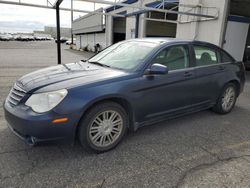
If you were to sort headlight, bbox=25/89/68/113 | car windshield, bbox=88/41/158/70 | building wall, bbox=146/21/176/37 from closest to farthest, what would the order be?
headlight, bbox=25/89/68/113 < car windshield, bbox=88/41/158/70 < building wall, bbox=146/21/176/37

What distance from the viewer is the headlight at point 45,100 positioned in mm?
2584

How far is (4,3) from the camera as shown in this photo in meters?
8.50

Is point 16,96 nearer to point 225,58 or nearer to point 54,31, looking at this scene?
point 225,58

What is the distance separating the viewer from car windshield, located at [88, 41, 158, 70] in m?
3.42

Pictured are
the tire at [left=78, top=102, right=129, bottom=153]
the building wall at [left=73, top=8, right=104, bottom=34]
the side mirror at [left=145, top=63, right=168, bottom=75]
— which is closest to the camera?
the tire at [left=78, top=102, right=129, bottom=153]

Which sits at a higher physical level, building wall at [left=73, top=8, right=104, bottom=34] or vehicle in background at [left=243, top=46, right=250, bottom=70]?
building wall at [left=73, top=8, right=104, bottom=34]

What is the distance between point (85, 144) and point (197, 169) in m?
1.49

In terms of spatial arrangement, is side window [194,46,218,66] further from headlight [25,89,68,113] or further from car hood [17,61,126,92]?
headlight [25,89,68,113]

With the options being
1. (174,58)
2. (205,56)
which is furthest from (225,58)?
(174,58)

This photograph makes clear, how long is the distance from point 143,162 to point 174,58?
6.14 feet

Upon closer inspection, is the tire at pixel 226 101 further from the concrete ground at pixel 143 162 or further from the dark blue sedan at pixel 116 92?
the concrete ground at pixel 143 162

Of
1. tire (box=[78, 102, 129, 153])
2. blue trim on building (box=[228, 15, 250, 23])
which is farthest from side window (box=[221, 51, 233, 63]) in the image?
blue trim on building (box=[228, 15, 250, 23])

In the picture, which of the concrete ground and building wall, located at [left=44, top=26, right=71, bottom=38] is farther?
building wall, located at [left=44, top=26, right=71, bottom=38]

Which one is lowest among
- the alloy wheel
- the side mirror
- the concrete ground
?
the concrete ground
